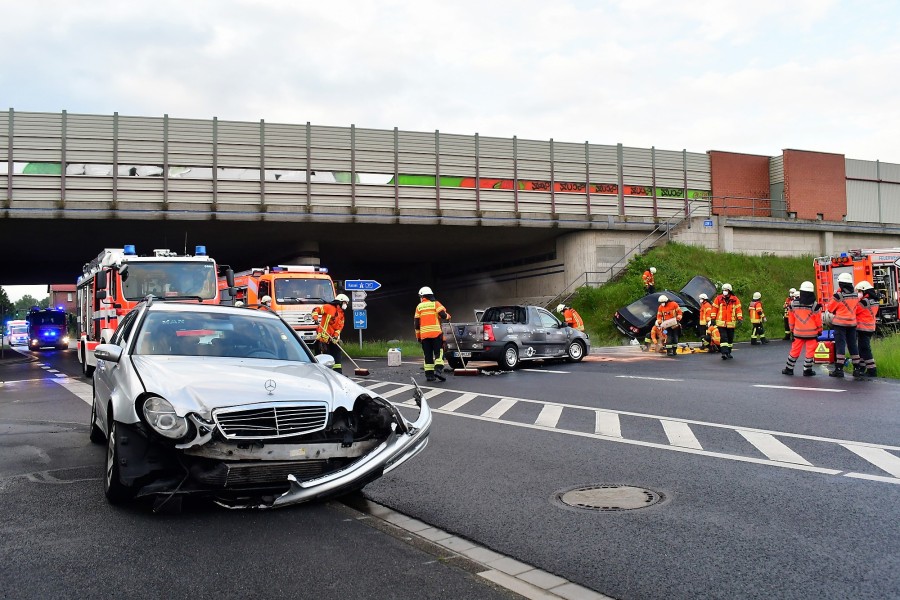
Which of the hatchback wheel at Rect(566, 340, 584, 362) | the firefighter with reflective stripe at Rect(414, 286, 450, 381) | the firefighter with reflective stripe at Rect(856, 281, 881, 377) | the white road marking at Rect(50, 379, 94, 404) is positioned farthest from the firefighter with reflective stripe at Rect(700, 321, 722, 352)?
the white road marking at Rect(50, 379, 94, 404)

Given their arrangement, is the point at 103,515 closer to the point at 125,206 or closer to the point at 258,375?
the point at 258,375

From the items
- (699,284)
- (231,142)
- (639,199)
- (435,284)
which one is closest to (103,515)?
(699,284)

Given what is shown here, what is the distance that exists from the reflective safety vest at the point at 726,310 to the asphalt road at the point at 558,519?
1096 centimetres

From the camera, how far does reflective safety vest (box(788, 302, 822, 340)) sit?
14.8 m

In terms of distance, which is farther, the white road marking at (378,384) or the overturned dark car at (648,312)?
the overturned dark car at (648,312)

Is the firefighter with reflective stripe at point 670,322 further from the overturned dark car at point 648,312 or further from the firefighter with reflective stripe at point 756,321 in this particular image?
the firefighter with reflective stripe at point 756,321

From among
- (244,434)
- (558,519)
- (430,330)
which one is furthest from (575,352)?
(244,434)

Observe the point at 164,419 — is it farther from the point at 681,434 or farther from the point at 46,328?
the point at 46,328

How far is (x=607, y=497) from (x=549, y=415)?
4691mm

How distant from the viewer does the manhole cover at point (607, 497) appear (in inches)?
220

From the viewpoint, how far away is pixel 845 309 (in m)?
14.4

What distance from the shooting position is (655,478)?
6492 mm

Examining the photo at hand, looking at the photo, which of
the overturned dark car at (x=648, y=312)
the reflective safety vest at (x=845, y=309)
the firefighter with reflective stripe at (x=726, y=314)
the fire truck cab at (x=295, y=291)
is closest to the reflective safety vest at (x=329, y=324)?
the fire truck cab at (x=295, y=291)

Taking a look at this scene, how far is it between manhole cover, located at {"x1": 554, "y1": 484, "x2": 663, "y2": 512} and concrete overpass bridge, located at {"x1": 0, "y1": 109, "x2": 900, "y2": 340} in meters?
26.3
